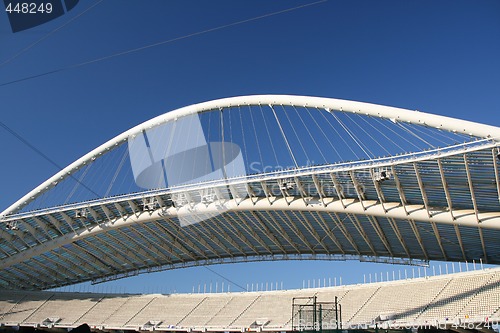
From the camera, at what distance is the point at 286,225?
37156 millimetres

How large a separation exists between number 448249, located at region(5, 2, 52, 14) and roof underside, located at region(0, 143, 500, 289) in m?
15.9

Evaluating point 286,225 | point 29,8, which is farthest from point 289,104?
point 29,8

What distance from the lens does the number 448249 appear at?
20.0m

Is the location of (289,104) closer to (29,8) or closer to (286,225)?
(286,225)

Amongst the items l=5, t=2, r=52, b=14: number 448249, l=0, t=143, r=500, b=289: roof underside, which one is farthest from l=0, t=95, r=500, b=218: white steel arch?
l=5, t=2, r=52, b=14: number 448249

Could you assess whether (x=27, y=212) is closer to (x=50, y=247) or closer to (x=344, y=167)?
(x=50, y=247)

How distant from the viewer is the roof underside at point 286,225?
2597 centimetres

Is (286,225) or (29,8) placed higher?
(29,8)

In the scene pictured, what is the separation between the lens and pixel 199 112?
35.9 meters

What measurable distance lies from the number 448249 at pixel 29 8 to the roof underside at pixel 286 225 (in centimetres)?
1594

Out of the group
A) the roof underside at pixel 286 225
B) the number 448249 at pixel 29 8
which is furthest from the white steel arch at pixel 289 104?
the number 448249 at pixel 29 8

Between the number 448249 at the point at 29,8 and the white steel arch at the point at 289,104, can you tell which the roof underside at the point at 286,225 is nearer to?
the white steel arch at the point at 289,104

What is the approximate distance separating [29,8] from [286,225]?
24.3 meters

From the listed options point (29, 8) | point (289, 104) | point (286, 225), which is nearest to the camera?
point (29, 8)
